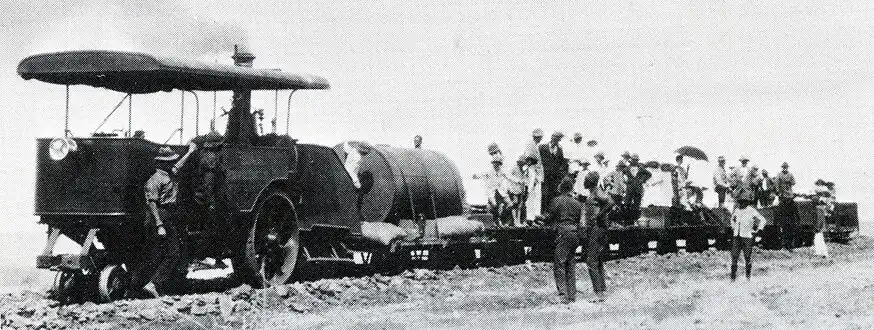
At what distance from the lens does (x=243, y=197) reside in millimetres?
15977

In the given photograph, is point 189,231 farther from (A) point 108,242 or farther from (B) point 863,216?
(B) point 863,216

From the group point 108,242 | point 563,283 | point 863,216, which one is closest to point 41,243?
point 108,242

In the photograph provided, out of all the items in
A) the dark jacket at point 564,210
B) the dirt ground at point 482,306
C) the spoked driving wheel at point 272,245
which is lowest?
the dirt ground at point 482,306

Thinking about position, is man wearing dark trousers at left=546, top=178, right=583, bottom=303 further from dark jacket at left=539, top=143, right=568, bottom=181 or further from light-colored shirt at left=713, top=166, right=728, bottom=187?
light-colored shirt at left=713, top=166, right=728, bottom=187

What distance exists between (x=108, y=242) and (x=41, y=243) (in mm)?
27516

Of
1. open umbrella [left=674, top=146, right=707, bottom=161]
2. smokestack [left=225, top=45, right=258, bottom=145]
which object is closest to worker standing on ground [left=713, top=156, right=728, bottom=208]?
open umbrella [left=674, top=146, right=707, bottom=161]

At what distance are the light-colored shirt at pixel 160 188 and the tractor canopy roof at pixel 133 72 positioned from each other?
1.13m

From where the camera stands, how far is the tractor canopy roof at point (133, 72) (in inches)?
564

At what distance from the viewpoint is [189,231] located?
605 inches

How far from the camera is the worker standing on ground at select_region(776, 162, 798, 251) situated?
2962 cm

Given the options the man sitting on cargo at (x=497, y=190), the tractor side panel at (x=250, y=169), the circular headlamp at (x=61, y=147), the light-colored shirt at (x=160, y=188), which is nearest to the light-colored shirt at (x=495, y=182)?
the man sitting on cargo at (x=497, y=190)

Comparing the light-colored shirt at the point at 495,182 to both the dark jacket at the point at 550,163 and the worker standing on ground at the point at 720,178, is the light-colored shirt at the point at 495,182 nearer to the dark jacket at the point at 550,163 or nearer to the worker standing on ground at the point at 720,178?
the dark jacket at the point at 550,163

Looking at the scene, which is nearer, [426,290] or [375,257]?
[426,290]

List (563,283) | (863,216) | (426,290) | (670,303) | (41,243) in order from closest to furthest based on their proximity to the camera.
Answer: (670,303)
(563,283)
(426,290)
(41,243)
(863,216)
